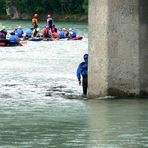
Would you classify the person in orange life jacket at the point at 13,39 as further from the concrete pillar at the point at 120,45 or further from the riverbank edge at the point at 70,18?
the riverbank edge at the point at 70,18

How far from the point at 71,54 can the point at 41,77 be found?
14.7 meters

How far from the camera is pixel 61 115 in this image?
20438 mm

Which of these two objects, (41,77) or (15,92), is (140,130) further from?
(41,77)

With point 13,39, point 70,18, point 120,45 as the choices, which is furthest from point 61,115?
point 70,18

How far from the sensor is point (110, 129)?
18.2 meters

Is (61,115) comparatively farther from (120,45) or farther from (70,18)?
(70,18)

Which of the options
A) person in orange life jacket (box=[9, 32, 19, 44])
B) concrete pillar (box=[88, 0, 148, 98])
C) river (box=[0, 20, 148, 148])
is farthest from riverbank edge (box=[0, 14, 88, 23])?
concrete pillar (box=[88, 0, 148, 98])

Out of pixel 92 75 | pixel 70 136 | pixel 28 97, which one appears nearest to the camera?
pixel 70 136

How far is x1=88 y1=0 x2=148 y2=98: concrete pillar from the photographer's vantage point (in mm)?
22578

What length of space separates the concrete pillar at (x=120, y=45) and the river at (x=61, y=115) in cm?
43

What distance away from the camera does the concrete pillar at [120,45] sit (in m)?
22.6

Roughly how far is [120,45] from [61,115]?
3.29m

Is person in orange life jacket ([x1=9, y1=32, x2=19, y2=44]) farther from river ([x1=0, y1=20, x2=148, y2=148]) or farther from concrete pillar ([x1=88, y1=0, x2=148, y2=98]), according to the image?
concrete pillar ([x1=88, y1=0, x2=148, y2=98])

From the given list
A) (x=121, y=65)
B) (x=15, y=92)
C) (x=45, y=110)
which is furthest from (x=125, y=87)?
(x=15, y=92)
